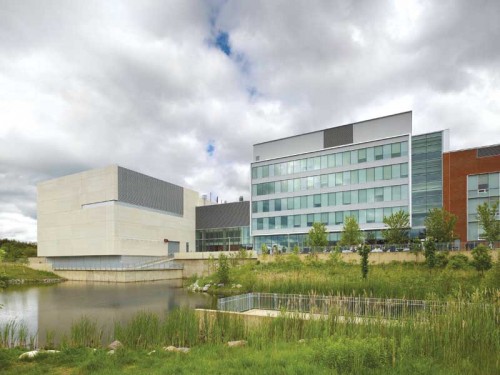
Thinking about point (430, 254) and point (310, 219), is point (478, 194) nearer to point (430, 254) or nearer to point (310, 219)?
point (430, 254)

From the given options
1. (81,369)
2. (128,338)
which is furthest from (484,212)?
(81,369)

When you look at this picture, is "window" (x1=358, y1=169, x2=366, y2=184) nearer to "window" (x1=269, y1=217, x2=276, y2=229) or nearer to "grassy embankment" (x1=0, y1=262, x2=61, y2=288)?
"window" (x1=269, y1=217, x2=276, y2=229)

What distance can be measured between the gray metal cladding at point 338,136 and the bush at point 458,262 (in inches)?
1254

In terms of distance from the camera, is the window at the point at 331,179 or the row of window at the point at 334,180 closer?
the row of window at the point at 334,180

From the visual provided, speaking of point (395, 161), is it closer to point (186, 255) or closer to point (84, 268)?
point (186, 255)

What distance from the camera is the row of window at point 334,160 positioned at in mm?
58300

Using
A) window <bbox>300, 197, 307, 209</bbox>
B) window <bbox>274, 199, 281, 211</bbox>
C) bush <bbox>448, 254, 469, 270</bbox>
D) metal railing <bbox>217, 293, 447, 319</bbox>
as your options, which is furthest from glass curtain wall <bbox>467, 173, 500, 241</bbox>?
metal railing <bbox>217, 293, 447, 319</bbox>

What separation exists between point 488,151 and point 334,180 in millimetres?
22520

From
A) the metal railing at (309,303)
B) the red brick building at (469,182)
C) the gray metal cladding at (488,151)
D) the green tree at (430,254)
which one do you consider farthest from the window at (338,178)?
the metal railing at (309,303)

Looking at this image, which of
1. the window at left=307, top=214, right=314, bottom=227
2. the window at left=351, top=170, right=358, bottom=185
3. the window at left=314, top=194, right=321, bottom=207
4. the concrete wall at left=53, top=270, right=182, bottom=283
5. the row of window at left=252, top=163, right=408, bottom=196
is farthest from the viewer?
the window at left=307, top=214, right=314, bottom=227

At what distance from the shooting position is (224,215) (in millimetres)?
88188

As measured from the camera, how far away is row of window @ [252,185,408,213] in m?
57.7

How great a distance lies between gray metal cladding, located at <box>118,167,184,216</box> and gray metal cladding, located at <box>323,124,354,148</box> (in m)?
36.8

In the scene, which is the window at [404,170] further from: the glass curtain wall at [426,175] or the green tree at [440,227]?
the green tree at [440,227]
